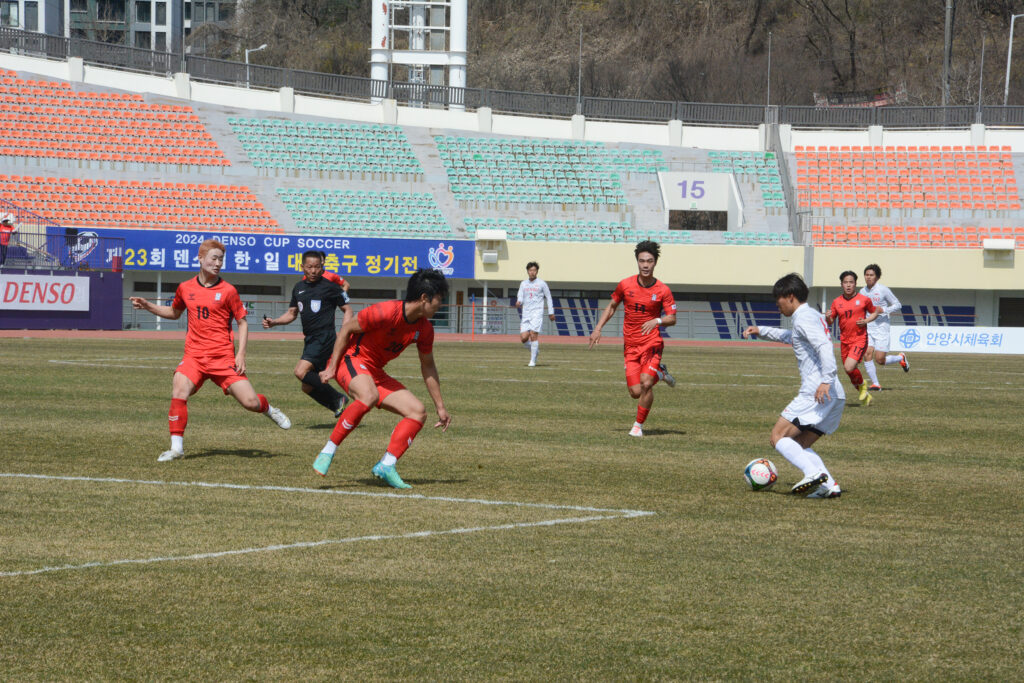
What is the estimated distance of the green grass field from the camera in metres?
5.07

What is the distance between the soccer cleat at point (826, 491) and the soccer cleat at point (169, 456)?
559cm

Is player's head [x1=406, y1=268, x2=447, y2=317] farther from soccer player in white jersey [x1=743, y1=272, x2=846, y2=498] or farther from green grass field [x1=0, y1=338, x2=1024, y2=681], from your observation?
soccer player in white jersey [x1=743, y1=272, x2=846, y2=498]

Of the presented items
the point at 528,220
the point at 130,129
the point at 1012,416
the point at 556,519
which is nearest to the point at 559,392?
the point at 1012,416

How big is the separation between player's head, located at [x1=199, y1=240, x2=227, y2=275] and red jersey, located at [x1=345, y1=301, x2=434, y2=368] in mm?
2176

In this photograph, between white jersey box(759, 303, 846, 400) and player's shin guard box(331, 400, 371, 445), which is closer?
white jersey box(759, 303, 846, 400)

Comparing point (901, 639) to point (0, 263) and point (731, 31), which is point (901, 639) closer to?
point (0, 263)

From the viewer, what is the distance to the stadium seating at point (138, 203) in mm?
45344

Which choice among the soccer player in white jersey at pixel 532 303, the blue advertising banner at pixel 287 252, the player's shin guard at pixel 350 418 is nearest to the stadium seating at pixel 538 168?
the blue advertising banner at pixel 287 252

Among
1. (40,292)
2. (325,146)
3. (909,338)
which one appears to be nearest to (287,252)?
(325,146)

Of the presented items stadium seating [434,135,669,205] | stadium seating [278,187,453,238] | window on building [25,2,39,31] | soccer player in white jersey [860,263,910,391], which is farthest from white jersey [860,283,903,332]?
window on building [25,2,39,31]

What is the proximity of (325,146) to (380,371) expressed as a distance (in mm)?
42921

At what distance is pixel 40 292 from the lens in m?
36.4

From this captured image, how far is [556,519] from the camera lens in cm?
823

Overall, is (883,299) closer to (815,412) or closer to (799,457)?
(815,412)
